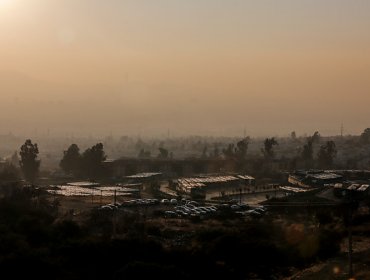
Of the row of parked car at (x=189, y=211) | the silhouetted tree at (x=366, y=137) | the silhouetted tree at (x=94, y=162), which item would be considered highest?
the silhouetted tree at (x=366, y=137)

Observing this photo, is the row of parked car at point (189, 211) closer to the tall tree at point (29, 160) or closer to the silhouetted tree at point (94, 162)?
the tall tree at point (29, 160)

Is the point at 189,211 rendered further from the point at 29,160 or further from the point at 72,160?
the point at 72,160

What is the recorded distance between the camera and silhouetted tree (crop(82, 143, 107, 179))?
62562 millimetres

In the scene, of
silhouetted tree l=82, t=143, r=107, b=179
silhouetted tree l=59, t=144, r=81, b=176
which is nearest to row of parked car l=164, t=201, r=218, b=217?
silhouetted tree l=82, t=143, r=107, b=179

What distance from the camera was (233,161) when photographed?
76.6m

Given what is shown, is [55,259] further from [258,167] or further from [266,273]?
[258,167]

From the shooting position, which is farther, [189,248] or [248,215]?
[248,215]

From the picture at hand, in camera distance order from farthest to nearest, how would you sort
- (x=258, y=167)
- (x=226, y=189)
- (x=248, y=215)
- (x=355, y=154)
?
(x=355, y=154) → (x=258, y=167) → (x=226, y=189) → (x=248, y=215)

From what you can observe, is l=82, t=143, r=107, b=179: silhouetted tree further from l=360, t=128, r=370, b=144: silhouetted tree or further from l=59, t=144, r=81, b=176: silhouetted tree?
l=360, t=128, r=370, b=144: silhouetted tree

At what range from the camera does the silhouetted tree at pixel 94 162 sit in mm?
62562

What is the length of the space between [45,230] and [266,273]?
11.3 metres

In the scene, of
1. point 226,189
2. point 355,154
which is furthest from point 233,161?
point 355,154

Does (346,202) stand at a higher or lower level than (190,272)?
higher

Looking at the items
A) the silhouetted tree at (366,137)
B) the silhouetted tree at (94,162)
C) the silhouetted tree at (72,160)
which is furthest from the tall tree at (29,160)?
the silhouetted tree at (366,137)
